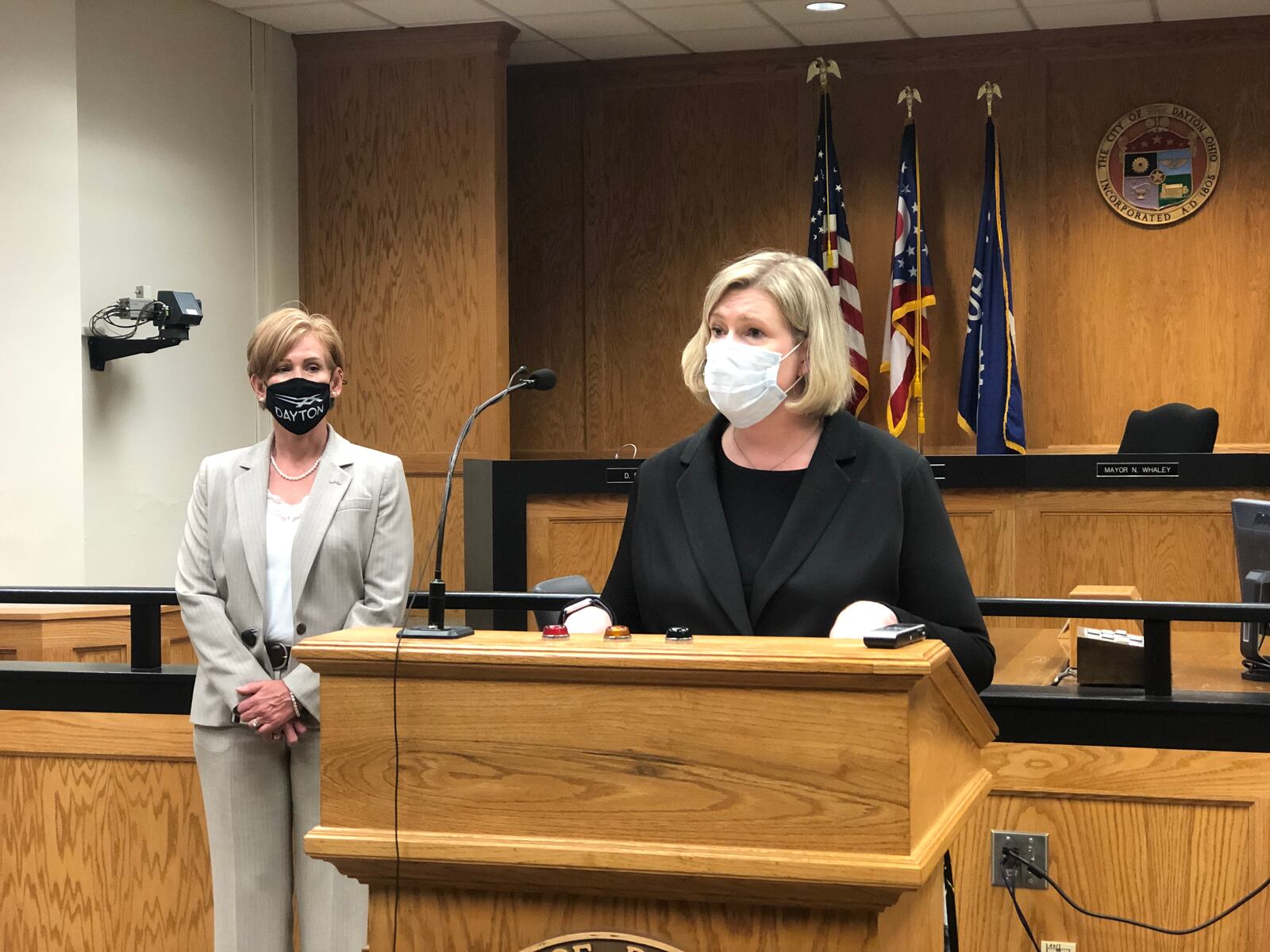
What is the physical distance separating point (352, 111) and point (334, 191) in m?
0.42

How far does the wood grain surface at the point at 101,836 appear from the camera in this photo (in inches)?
117

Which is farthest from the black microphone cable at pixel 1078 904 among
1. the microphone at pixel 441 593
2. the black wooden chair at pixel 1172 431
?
the black wooden chair at pixel 1172 431

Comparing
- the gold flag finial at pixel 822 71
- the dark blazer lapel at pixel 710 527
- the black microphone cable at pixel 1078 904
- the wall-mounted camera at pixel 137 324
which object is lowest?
the black microphone cable at pixel 1078 904

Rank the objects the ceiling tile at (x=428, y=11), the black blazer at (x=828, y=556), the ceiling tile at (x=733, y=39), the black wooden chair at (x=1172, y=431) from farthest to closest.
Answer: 1. the ceiling tile at (x=733, y=39)
2. the ceiling tile at (x=428, y=11)
3. the black wooden chair at (x=1172, y=431)
4. the black blazer at (x=828, y=556)

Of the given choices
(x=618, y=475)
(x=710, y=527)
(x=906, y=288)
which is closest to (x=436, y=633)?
(x=710, y=527)

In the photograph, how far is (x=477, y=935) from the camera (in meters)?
1.46

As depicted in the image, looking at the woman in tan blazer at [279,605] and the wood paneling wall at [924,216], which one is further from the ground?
the wood paneling wall at [924,216]

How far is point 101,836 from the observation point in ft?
9.84

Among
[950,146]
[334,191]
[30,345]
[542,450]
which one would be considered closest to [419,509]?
[542,450]

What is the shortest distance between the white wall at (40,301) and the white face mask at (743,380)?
4.44 metres

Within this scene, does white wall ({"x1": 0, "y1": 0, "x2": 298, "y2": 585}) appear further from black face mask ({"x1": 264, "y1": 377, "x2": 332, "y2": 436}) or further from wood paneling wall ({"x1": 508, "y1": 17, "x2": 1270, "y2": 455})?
black face mask ({"x1": 264, "y1": 377, "x2": 332, "y2": 436})

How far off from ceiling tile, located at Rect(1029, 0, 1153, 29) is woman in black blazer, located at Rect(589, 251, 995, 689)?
5.74m

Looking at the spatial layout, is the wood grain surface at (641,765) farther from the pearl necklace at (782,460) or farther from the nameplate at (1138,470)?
the nameplate at (1138,470)

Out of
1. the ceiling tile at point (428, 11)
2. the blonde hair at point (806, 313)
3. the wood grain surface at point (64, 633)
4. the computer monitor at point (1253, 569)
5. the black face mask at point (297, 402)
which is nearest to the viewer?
the blonde hair at point (806, 313)
